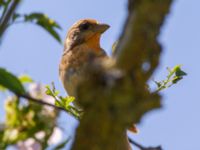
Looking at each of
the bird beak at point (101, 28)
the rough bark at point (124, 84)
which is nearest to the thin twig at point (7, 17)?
the rough bark at point (124, 84)

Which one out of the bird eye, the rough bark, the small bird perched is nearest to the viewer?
the rough bark

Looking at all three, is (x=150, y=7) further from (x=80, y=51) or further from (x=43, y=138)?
(x=80, y=51)

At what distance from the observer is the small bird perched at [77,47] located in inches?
189

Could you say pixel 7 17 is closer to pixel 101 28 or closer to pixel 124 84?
pixel 124 84

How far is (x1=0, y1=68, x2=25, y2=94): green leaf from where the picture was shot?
57.0 inches

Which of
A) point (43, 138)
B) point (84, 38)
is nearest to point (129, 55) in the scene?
point (43, 138)

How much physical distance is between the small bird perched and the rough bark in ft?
11.1

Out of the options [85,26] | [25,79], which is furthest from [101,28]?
[25,79]

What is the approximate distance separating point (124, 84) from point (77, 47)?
4725 millimetres

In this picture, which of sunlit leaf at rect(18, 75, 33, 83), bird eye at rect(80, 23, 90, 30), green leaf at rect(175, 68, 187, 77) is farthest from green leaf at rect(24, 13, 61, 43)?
bird eye at rect(80, 23, 90, 30)

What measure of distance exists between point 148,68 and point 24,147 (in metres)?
0.40

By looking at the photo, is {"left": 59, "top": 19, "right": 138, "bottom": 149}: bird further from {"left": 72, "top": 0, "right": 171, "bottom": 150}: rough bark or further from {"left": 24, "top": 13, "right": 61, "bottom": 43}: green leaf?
{"left": 72, "top": 0, "right": 171, "bottom": 150}: rough bark

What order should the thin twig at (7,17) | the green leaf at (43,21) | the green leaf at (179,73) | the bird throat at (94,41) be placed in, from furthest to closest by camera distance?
the bird throat at (94,41) < the green leaf at (179,73) < the green leaf at (43,21) < the thin twig at (7,17)

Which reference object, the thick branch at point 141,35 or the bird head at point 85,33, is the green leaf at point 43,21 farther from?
the bird head at point 85,33
